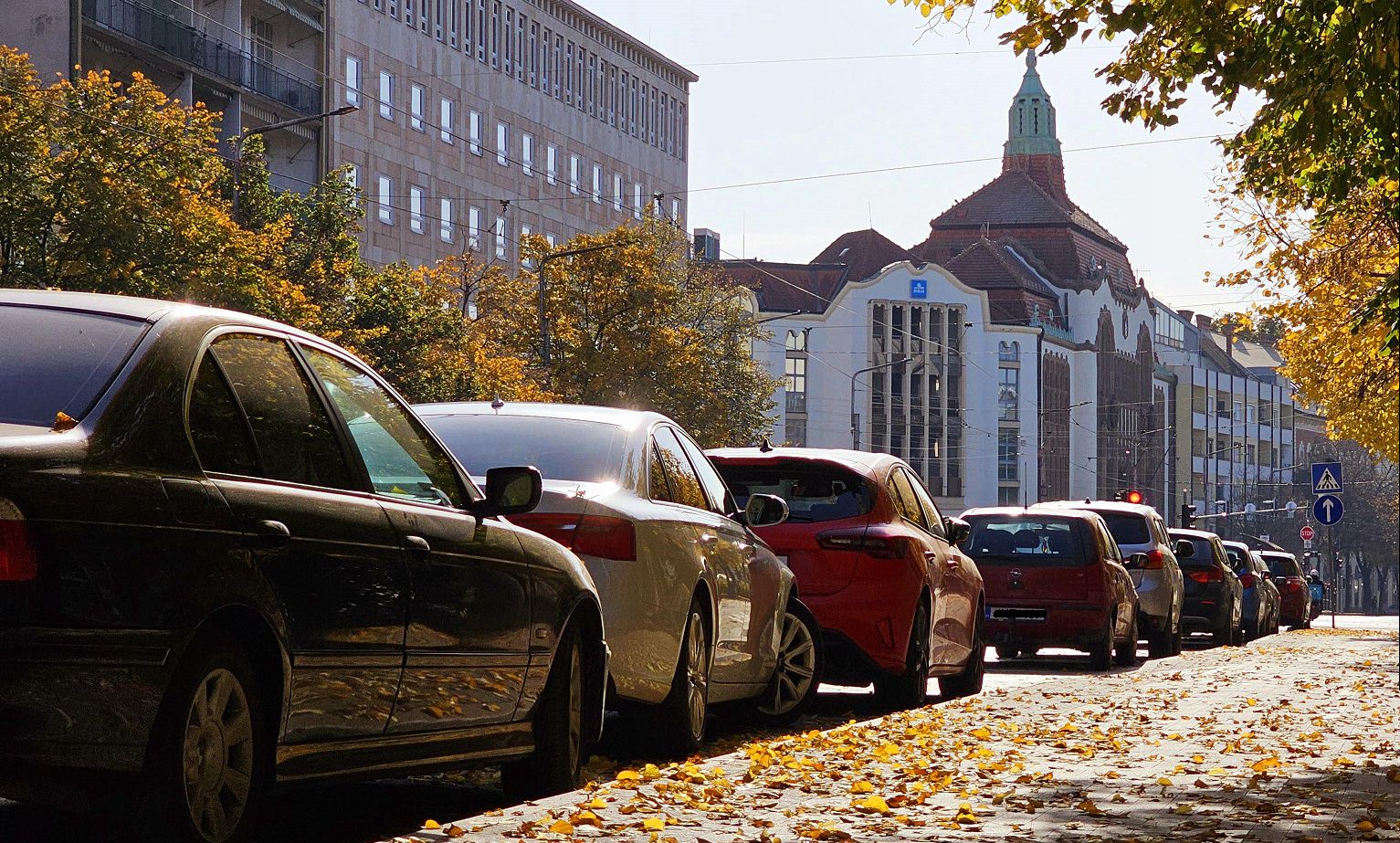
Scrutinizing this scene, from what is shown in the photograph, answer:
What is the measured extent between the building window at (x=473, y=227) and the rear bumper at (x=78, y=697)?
77.0m

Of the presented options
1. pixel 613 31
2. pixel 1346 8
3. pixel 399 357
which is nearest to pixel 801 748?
pixel 1346 8

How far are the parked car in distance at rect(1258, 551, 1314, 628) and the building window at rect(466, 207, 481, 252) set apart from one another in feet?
124

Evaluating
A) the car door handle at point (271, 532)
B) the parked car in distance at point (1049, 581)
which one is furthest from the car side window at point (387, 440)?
the parked car in distance at point (1049, 581)

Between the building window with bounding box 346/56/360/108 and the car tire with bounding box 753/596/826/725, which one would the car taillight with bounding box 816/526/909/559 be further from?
the building window with bounding box 346/56/360/108

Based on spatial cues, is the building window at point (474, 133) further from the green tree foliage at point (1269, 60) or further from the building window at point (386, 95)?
the green tree foliage at point (1269, 60)

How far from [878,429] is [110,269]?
9440cm

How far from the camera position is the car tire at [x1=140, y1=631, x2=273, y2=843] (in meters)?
5.57

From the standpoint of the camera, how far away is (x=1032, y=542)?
71.8ft

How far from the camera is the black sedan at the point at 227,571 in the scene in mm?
5219

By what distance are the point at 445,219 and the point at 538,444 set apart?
71.1 meters

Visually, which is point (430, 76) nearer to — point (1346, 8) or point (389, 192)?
point (389, 192)

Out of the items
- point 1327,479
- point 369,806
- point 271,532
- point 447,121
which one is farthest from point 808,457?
Answer: point 447,121

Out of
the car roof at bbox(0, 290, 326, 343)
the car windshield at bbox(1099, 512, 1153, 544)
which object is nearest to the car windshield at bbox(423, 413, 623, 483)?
the car roof at bbox(0, 290, 326, 343)

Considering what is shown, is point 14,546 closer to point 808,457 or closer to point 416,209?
point 808,457
